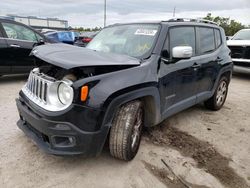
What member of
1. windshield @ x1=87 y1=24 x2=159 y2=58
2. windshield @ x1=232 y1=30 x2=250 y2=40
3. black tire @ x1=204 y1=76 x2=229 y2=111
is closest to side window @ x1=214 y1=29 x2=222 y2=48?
black tire @ x1=204 y1=76 x2=229 y2=111

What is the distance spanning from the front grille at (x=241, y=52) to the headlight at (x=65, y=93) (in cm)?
800

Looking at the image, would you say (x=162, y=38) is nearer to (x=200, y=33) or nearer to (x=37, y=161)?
(x=200, y=33)

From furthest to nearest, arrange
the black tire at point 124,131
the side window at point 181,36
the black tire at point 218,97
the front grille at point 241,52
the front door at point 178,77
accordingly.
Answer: the front grille at point 241,52, the black tire at point 218,97, the side window at point 181,36, the front door at point 178,77, the black tire at point 124,131

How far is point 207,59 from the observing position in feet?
14.2

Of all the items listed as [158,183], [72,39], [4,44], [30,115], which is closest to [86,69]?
[30,115]

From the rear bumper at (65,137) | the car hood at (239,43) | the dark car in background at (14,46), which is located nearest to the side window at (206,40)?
the rear bumper at (65,137)

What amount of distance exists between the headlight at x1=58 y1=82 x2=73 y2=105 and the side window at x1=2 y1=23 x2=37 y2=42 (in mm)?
4600

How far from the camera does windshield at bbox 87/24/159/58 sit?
3.31m

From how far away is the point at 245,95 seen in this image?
21.9 ft

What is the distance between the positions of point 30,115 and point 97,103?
81cm

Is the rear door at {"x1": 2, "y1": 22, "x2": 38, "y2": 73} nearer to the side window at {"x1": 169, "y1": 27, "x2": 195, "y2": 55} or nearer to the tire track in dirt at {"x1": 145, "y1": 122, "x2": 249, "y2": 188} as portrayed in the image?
the tire track in dirt at {"x1": 145, "y1": 122, "x2": 249, "y2": 188}

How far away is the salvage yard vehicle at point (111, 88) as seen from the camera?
2383 mm

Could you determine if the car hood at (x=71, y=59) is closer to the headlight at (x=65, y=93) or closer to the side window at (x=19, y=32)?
the headlight at (x=65, y=93)

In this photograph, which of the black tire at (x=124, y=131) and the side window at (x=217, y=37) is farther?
the side window at (x=217, y=37)
